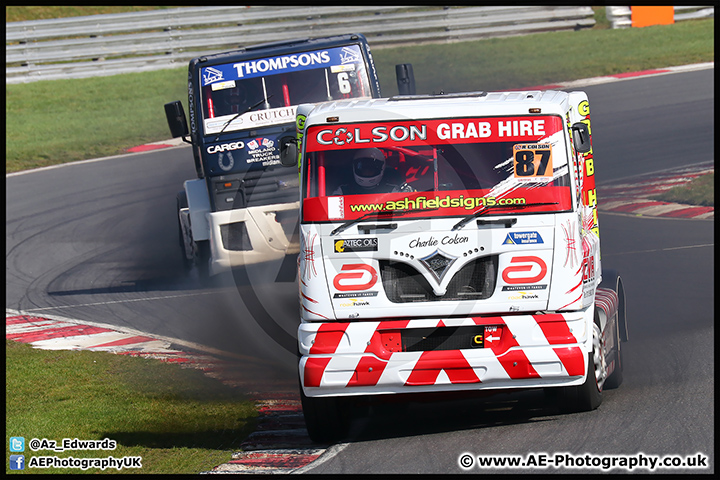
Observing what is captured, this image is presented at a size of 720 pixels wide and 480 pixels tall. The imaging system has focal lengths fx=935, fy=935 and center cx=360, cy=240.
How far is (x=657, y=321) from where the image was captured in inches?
382

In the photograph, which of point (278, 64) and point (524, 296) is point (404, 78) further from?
point (524, 296)

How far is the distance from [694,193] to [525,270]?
957cm

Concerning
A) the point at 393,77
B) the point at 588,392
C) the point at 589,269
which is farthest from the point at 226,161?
the point at 393,77

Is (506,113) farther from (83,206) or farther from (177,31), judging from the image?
(177,31)

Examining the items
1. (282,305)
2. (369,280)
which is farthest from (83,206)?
(369,280)

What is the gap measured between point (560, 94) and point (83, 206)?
12405 millimetres

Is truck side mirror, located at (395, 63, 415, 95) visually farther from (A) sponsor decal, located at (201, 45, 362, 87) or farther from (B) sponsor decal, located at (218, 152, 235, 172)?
(B) sponsor decal, located at (218, 152, 235, 172)

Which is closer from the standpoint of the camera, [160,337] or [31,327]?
[160,337]

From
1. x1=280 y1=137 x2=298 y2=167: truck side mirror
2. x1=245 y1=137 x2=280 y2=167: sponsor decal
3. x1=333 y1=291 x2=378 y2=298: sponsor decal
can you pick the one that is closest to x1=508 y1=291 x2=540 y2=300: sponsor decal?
x1=333 y1=291 x2=378 y2=298: sponsor decal

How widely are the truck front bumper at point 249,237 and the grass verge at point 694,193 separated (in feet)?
21.8

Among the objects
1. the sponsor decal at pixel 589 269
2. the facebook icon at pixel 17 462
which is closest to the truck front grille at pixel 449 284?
the sponsor decal at pixel 589 269

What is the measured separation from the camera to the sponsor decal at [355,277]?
6.74m

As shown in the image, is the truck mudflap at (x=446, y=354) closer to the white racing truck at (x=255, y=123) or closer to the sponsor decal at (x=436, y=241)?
the sponsor decal at (x=436, y=241)

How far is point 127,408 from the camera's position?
8.29 m
